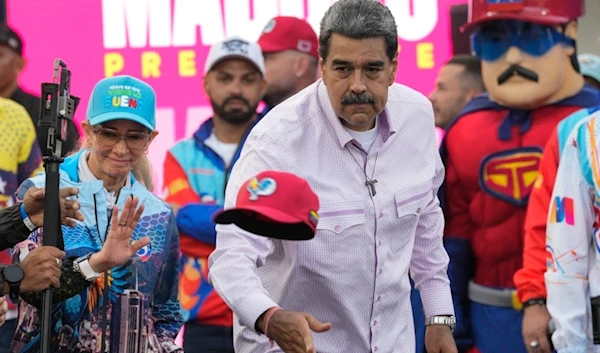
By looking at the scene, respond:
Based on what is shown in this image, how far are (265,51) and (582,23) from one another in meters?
2.08

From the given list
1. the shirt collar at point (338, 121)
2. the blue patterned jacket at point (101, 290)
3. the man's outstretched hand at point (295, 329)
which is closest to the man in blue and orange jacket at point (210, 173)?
the blue patterned jacket at point (101, 290)

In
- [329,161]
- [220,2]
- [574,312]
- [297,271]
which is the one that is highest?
[220,2]

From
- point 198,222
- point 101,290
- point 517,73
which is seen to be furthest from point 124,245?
point 517,73

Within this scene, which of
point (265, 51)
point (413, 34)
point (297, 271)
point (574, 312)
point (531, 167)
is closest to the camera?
point (297, 271)

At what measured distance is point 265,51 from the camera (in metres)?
7.05

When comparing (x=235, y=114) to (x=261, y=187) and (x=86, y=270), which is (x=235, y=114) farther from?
(x=261, y=187)

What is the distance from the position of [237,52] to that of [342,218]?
2.60 meters

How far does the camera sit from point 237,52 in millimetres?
6574

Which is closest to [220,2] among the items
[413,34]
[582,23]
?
[413,34]

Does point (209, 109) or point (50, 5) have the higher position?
point (50, 5)

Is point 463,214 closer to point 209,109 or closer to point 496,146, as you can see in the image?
point 496,146

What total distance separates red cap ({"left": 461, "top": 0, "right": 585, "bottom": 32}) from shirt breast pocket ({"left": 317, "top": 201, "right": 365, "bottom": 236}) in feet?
7.69

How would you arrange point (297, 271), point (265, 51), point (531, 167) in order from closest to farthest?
1. point (297, 271)
2. point (531, 167)
3. point (265, 51)

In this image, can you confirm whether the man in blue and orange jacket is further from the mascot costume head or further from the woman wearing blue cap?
the woman wearing blue cap
